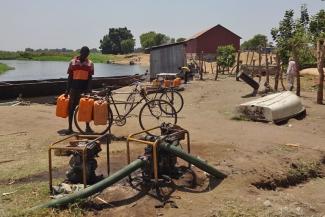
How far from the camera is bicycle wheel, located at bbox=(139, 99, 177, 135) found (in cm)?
1091

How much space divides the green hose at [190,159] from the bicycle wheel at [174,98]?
19.6ft

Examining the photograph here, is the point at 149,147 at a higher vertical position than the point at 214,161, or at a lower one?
higher

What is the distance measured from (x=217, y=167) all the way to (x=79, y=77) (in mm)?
4216

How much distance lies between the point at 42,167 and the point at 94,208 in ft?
7.38

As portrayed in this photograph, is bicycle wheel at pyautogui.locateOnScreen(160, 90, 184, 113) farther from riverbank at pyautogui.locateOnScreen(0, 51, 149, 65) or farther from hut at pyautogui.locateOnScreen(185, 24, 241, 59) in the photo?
riverbank at pyautogui.locateOnScreen(0, 51, 149, 65)

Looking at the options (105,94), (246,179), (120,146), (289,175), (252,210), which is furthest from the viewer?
(105,94)

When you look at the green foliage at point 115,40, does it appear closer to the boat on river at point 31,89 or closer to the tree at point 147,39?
the tree at point 147,39

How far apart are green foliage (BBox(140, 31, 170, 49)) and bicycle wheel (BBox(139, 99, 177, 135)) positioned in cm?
8869

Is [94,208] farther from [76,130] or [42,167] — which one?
[76,130]

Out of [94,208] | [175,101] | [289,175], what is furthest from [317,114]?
[94,208]

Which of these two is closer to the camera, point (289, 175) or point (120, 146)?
point (289, 175)

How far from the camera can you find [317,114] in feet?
45.0

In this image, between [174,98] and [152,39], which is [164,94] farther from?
[152,39]

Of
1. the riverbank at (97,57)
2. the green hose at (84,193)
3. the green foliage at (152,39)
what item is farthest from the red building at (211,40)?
the green hose at (84,193)
